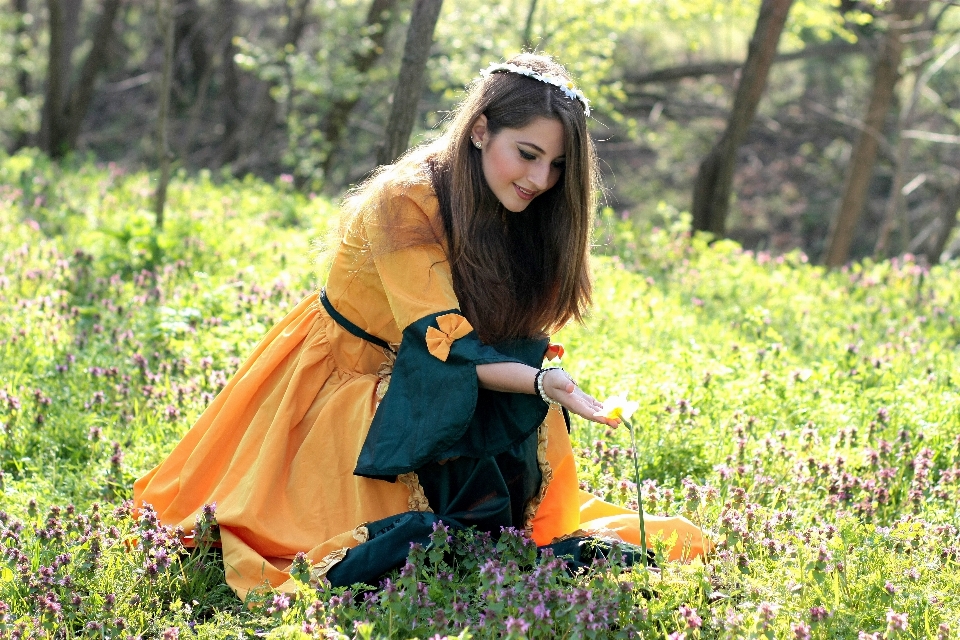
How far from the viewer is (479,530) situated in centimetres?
310

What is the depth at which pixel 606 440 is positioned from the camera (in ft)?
13.7

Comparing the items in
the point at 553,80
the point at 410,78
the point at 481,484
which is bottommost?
the point at 481,484

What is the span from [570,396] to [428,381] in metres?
0.48

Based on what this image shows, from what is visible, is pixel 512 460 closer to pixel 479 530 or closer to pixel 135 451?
pixel 479 530

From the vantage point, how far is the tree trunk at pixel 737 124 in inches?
361

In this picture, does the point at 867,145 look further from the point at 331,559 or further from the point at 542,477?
the point at 331,559

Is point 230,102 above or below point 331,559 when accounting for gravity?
below

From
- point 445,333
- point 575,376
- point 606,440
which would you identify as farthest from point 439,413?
point 575,376

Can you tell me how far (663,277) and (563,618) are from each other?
197 inches

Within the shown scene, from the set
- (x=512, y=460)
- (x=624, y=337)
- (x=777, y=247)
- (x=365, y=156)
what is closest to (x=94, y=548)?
(x=512, y=460)

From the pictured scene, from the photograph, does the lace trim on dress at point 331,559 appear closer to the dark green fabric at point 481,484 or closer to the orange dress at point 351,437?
the orange dress at point 351,437

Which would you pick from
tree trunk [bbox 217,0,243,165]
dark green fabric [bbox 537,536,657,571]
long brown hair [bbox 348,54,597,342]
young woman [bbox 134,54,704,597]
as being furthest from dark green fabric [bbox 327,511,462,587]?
tree trunk [bbox 217,0,243,165]

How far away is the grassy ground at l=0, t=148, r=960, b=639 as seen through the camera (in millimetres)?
2611

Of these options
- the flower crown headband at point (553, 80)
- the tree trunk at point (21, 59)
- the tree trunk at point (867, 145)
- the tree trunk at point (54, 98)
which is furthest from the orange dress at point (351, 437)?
the tree trunk at point (21, 59)
